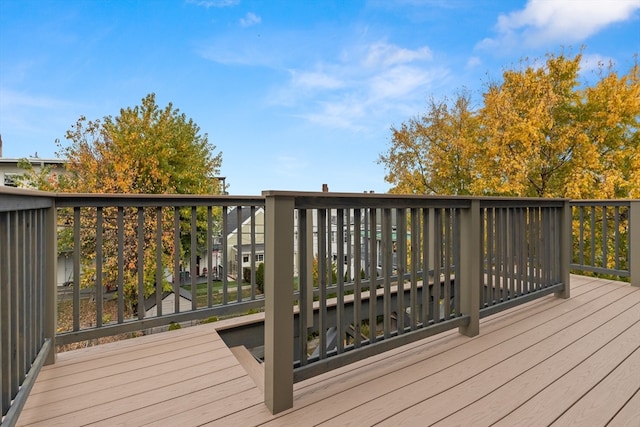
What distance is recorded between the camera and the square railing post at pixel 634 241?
3738mm

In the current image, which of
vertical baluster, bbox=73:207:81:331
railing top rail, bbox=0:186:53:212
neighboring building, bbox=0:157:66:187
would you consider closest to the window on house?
neighboring building, bbox=0:157:66:187

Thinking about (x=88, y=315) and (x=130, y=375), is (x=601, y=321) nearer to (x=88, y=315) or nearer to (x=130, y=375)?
(x=130, y=375)

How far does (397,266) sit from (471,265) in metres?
0.62

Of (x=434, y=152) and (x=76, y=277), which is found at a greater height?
(x=434, y=152)

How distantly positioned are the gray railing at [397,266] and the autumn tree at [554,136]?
703 centimetres

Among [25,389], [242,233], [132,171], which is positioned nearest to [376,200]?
[25,389]

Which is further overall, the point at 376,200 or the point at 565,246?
the point at 565,246

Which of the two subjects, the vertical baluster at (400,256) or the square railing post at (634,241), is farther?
the square railing post at (634,241)

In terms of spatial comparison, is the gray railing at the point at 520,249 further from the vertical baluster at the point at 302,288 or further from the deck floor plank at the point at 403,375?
the vertical baluster at the point at 302,288

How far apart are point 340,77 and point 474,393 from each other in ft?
52.6

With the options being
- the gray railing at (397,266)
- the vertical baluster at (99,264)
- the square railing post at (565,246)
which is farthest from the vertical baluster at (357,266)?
the square railing post at (565,246)

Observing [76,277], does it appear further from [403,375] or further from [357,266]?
[403,375]

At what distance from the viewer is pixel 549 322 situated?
260 cm

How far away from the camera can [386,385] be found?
170 centimetres
